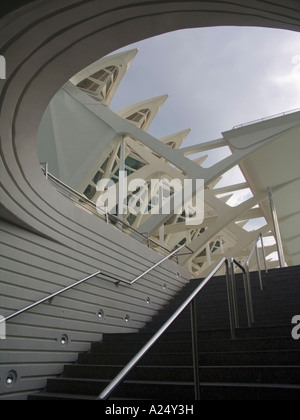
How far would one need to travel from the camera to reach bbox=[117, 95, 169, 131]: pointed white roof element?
20703 mm

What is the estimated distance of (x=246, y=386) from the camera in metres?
2.84

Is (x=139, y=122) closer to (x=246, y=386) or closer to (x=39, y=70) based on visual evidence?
(x=39, y=70)

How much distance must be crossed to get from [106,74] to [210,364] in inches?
672

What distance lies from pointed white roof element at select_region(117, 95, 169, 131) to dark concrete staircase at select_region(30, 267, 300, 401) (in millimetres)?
16816

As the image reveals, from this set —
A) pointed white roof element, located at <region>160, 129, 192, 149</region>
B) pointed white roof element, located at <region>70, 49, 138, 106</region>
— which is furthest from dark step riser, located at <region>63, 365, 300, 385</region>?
pointed white roof element, located at <region>160, 129, 192, 149</region>

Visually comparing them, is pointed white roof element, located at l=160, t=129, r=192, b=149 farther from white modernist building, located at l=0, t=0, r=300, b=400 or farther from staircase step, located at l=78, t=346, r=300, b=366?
staircase step, located at l=78, t=346, r=300, b=366

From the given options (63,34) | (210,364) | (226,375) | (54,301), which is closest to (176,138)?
(54,301)

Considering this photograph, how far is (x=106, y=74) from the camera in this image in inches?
711

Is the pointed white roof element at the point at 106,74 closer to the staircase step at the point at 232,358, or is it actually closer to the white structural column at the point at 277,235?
the white structural column at the point at 277,235

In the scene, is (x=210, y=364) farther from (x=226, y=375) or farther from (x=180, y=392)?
(x=180, y=392)

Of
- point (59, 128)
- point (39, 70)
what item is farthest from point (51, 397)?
point (59, 128)

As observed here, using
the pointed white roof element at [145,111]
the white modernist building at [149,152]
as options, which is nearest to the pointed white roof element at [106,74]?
the white modernist building at [149,152]

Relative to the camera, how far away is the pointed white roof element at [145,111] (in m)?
20.7

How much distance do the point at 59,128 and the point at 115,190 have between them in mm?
3084
